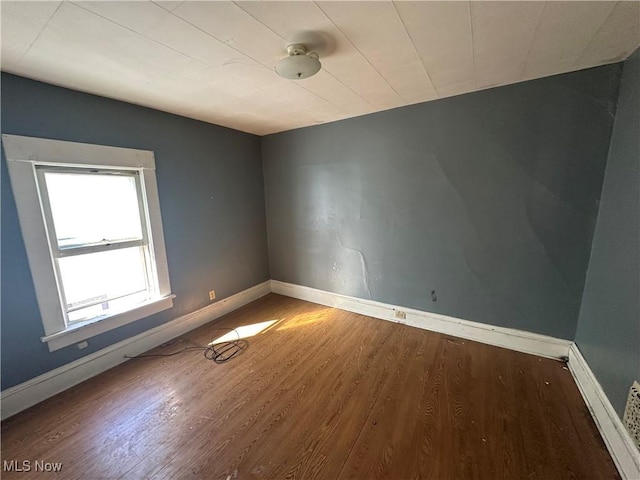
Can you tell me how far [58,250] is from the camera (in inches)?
76.3

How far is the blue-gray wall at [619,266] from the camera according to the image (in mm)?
1362

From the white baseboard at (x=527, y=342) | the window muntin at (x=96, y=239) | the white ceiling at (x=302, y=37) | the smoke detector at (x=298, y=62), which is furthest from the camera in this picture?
the window muntin at (x=96, y=239)

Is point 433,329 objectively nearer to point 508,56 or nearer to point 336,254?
point 336,254

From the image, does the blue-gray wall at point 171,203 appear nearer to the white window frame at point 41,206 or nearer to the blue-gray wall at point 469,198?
the white window frame at point 41,206

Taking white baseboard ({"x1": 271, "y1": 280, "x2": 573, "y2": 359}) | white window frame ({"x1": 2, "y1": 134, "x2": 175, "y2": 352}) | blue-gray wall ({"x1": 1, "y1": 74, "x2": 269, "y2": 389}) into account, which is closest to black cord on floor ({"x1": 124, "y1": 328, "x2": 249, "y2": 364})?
blue-gray wall ({"x1": 1, "y1": 74, "x2": 269, "y2": 389})

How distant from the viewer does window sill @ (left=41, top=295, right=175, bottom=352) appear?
1.93 meters

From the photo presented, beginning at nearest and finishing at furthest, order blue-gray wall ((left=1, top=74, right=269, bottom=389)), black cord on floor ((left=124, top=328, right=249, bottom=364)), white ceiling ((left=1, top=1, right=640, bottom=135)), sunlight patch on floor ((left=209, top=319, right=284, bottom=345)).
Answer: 1. white ceiling ((left=1, top=1, right=640, bottom=135))
2. blue-gray wall ((left=1, top=74, right=269, bottom=389))
3. black cord on floor ((left=124, top=328, right=249, bottom=364))
4. sunlight patch on floor ((left=209, top=319, right=284, bottom=345))

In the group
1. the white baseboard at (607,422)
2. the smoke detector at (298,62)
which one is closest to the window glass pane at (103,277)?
the smoke detector at (298,62)

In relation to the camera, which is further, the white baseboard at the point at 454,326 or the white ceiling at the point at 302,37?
the white baseboard at the point at 454,326

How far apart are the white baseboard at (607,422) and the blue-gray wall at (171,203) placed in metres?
3.41

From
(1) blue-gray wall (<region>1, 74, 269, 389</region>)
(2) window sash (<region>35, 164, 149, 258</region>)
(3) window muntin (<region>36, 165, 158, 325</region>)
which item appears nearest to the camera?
(1) blue-gray wall (<region>1, 74, 269, 389</region>)

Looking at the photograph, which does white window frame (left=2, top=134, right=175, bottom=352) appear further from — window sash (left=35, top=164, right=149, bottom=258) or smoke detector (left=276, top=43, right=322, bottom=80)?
smoke detector (left=276, top=43, right=322, bottom=80)

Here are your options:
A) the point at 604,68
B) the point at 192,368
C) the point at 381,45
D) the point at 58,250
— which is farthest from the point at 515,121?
the point at 58,250

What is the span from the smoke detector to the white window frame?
1.72m
